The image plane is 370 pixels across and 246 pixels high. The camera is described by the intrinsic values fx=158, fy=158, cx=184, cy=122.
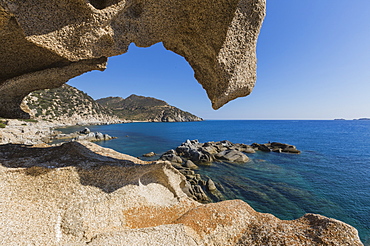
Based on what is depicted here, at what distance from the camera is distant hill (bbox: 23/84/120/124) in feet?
188

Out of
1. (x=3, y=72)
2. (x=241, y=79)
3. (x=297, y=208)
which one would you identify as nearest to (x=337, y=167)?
(x=297, y=208)

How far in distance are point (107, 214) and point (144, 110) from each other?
501 feet

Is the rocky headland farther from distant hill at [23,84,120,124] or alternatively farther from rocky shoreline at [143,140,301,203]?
distant hill at [23,84,120,124]

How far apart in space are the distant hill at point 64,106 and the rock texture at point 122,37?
58831 mm

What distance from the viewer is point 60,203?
14.5 feet

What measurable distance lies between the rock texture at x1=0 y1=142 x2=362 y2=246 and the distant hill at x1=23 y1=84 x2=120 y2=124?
60.3m

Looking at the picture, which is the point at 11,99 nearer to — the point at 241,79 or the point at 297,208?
the point at 241,79

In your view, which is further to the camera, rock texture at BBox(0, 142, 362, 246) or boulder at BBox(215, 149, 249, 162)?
boulder at BBox(215, 149, 249, 162)

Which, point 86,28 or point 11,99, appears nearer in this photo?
point 86,28

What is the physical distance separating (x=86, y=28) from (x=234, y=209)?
23.8ft

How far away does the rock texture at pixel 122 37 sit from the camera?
4.09 m

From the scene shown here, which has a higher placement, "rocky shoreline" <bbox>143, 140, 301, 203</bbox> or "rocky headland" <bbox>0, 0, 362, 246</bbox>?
"rocky headland" <bbox>0, 0, 362, 246</bbox>

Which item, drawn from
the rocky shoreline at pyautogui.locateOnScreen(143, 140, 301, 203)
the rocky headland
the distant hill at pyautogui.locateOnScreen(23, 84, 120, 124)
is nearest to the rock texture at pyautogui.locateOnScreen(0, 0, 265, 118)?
the rocky headland

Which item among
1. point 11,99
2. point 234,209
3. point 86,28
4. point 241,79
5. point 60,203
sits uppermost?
point 86,28
